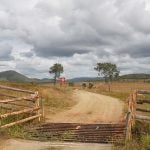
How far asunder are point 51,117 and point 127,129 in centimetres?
918

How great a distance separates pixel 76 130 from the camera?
53.6ft

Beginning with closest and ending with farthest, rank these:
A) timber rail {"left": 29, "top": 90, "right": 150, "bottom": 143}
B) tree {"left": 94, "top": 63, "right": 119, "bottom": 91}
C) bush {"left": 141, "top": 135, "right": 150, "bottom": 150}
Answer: bush {"left": 141, "top": 135, "right": 150, "bottom": 150}
timber rail {"left": 29, "top": 90, "right": 150, "bottom": 143}
tree {"left": 94, "top": 63, "right": 119, "bottom": 91}

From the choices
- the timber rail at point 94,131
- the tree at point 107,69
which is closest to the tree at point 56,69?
the tree at point 107,69

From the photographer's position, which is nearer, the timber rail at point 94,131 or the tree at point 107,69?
the timber rail at point 94,131

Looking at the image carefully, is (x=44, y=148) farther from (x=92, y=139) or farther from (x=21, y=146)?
(x=92, y=139)

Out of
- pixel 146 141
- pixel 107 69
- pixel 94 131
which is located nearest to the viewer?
pixel 146 141

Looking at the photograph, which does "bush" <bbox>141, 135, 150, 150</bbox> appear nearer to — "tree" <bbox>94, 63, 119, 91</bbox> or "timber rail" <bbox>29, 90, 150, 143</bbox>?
"timber rail" <bbox>29, 90, 150, 143</bbox>

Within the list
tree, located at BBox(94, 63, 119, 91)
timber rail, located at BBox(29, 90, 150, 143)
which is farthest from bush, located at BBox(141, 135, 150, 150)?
tree, located at BBox(94, 63, 119, 91)

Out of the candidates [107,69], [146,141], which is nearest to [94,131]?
[146,141]

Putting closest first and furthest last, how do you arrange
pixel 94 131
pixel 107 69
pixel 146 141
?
pixel 146 141, pixel 94 131, pixel 107 69

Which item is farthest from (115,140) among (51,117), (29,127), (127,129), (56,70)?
(56,70)

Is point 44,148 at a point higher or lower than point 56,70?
lower

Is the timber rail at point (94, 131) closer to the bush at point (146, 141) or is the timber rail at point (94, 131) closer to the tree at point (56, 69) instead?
the bush at point (146, 141)

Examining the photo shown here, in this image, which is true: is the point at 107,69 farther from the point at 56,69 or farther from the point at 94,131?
the point at 94,131
